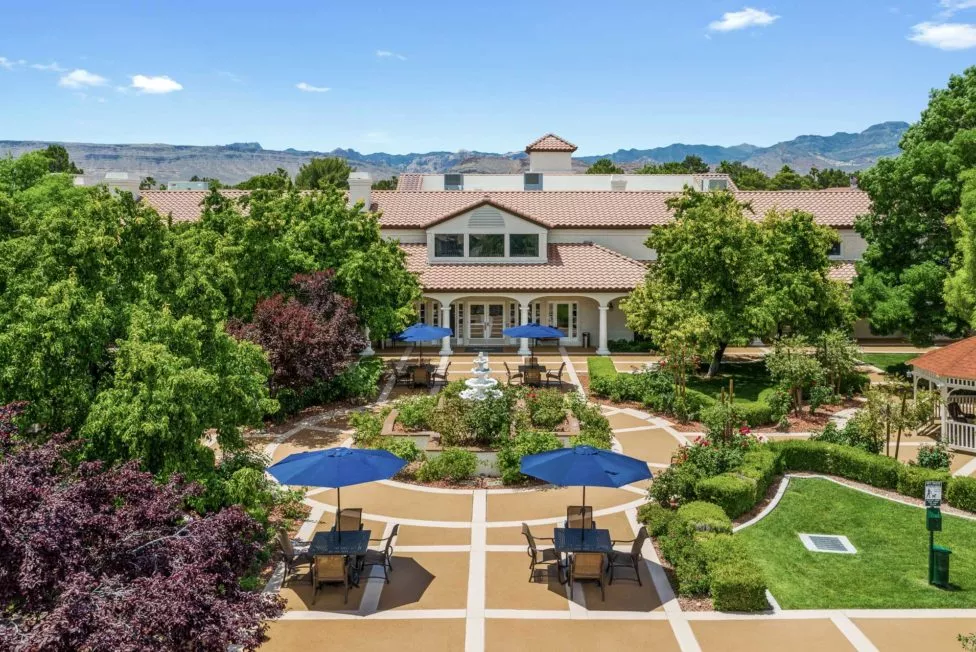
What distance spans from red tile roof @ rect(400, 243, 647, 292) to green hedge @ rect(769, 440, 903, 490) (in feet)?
56.2

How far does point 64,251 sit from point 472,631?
10.1 meters

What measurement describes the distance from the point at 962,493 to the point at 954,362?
6.31m

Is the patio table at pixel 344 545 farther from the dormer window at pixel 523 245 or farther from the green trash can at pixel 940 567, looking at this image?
the dormer window at pixel 523 245

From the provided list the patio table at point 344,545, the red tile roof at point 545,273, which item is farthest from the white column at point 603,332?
the patio table at point 344,545

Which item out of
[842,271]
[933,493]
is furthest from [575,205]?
[933,493]

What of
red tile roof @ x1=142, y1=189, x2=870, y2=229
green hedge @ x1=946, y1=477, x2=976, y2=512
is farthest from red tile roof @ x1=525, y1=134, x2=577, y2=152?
green hedge @ x1=946, y1=477, x2=976, y2=512

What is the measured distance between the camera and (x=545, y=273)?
38.6 meters

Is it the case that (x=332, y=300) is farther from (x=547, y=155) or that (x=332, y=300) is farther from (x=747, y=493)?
(x=547, y=155)

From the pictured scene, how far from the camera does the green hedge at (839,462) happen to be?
19.4 m

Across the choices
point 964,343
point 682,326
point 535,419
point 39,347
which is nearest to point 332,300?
point 535,419

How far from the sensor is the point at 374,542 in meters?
16.0

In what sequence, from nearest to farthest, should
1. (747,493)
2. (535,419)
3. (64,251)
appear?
(64,251), (747,493), (535,419)

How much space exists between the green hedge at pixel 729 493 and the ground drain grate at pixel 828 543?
134 centimetres

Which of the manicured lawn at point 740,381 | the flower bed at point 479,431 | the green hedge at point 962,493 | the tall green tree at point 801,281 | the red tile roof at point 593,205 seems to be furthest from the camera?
the red tile roof at point 593,205
